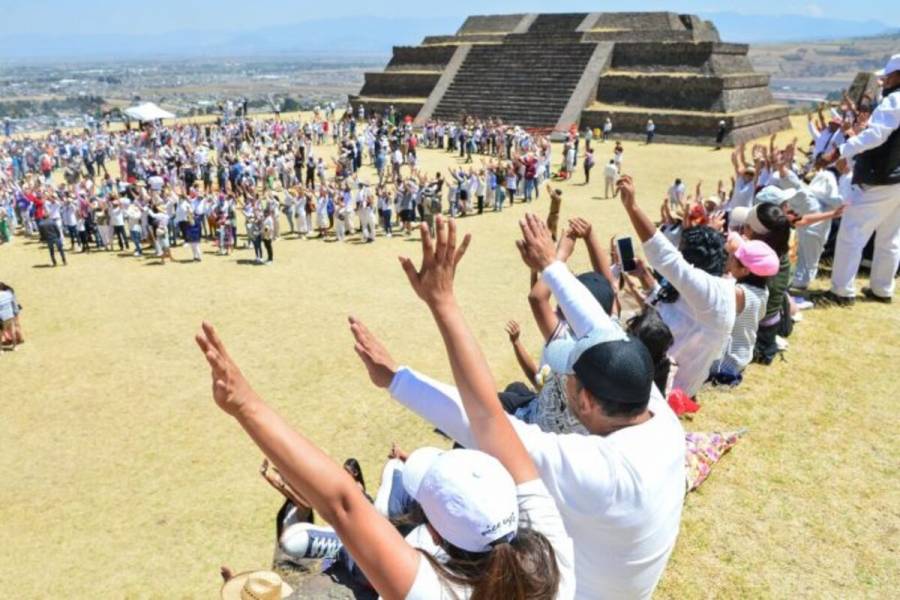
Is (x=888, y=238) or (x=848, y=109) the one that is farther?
(x=848, y=109)

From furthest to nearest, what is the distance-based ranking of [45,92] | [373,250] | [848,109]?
[45,92] < [373,250] < [848,109]

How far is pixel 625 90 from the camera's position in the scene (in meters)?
29.4

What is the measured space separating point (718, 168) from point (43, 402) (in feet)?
67.9

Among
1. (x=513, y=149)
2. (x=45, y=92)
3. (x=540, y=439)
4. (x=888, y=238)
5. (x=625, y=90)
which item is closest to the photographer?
(x=540, y=439)

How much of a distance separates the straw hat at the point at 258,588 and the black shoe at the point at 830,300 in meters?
6.42

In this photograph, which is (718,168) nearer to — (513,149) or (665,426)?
(513,149)

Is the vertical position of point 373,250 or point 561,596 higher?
point 561,596

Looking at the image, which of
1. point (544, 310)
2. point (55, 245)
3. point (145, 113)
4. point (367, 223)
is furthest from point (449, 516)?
point (145, 113)

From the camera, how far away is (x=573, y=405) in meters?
Answer: 2.37

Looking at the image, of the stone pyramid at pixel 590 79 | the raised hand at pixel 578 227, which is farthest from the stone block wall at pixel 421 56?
the raised hand at pixel 578 227

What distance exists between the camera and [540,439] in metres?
2.02

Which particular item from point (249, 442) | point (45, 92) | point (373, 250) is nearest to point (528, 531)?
point (249, 442)

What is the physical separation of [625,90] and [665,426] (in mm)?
29940

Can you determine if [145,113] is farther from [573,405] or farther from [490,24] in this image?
[573,405]
